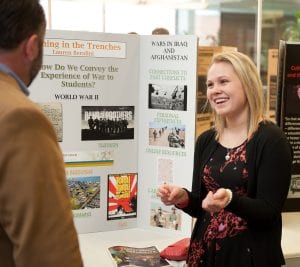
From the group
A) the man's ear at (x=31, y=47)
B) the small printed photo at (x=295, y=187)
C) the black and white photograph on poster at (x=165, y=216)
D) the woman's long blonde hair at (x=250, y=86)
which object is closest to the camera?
the man's ear at (x=31, y=47)

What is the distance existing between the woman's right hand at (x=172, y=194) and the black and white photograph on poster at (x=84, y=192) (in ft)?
1.97

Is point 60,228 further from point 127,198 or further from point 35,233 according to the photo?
point 127,198

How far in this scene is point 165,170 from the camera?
233 cm

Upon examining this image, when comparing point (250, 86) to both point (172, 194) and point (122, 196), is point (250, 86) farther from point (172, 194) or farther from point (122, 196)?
point (122, 196)

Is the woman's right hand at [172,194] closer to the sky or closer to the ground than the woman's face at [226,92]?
closer to the ground

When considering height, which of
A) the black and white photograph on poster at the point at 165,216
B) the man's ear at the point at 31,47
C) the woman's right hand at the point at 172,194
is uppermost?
the man's ear at the point at 31,47

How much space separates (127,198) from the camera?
94.5 inches

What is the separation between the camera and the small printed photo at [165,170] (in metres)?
2.31

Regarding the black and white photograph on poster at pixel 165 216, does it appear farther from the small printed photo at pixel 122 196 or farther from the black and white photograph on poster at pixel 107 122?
the black and white photograph on poster at pixel 107 122

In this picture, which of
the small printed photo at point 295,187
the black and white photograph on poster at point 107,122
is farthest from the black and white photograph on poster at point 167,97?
the small printed photo at point 295,187

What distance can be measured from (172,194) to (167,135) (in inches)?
22.1

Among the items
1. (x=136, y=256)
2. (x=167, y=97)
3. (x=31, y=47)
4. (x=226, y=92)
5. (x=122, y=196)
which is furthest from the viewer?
(x=122, y=196)

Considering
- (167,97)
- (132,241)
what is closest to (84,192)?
(132,241)

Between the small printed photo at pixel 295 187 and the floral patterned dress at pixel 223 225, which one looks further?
the small printed photo at pixel 295 187
